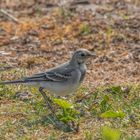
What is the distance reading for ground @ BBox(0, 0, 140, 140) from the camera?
375 inches

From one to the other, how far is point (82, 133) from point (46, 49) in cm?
454

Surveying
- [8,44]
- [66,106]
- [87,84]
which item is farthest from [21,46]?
[66,106]

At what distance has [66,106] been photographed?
30.7 ft

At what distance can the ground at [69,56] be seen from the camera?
31.3ft

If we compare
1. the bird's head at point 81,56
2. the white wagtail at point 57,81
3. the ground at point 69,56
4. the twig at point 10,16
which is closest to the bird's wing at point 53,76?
the white wagtail at point 57,81

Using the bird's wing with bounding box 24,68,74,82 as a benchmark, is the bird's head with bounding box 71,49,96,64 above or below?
above

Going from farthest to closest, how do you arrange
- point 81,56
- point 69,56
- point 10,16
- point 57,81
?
point 10,16 → point 69,56 → point 81,56 → point 57,81

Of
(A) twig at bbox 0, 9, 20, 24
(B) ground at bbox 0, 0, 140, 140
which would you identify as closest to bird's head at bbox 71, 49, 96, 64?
(B) ground at bbox 0, 0, 140, 140

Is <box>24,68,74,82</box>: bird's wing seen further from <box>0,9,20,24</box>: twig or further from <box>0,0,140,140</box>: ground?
<box>0,9,20,24</box>: twig

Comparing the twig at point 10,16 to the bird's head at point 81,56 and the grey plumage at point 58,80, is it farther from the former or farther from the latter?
the grey plumage at point 58,80

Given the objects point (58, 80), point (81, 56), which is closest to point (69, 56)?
point (81, 56)

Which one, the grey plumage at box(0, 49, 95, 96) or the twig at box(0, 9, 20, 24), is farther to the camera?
the twig at box(0, 9, 20, 24)

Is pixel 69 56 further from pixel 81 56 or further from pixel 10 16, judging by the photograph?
pixel 10 16

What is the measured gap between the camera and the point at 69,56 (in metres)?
13.1
